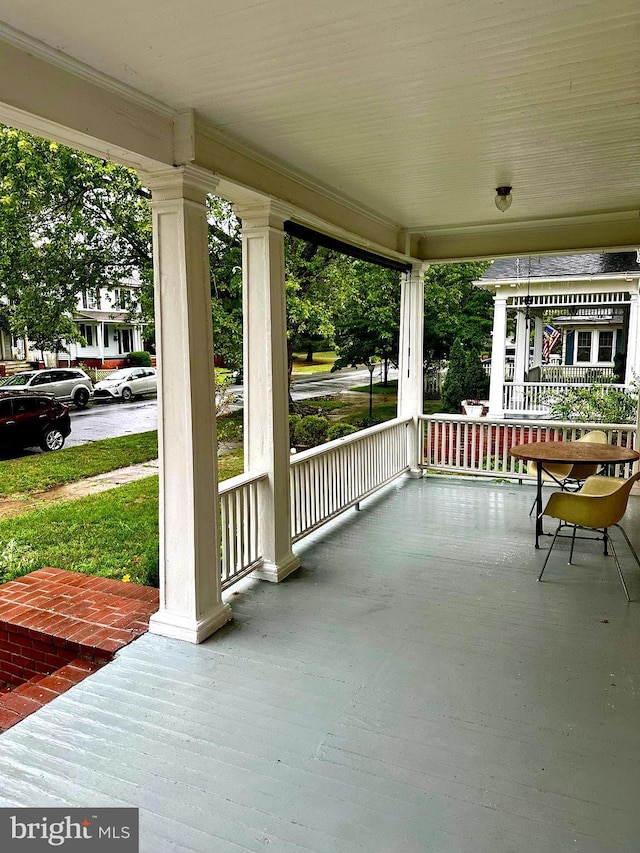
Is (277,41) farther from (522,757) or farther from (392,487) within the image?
(392,487)

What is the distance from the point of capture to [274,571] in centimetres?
396

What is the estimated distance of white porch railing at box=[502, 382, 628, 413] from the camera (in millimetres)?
10500

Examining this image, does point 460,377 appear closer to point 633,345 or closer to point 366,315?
point 633,345

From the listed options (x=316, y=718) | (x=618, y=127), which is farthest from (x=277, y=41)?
(x=316, y=718)

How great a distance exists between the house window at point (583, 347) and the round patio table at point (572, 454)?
1214 centimetres

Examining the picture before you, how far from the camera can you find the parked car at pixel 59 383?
4539mm

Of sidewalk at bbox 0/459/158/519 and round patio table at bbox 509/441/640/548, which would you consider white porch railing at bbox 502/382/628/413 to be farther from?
sidewalk at bbox 0/459/158/519

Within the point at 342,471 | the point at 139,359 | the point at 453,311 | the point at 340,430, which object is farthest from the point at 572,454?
the point at 453,311

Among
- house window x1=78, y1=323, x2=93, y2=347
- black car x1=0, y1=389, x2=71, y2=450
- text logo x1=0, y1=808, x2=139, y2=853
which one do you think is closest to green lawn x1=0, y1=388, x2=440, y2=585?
black car x1=0, y1=389, x2=71, y2=450

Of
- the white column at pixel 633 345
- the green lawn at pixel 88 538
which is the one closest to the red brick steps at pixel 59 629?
the green lawn at pixel 88 538

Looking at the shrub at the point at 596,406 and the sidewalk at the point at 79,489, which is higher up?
the shrub at the point at 596,406

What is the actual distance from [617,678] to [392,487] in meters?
3.92

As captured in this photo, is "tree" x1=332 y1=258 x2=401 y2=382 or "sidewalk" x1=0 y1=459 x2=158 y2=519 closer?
"sidewalk" x1=0 y1=459 x2=158 y2=519

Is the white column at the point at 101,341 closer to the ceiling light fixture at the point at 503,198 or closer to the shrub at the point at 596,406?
the ceiling light fixture at the point at 503,198
